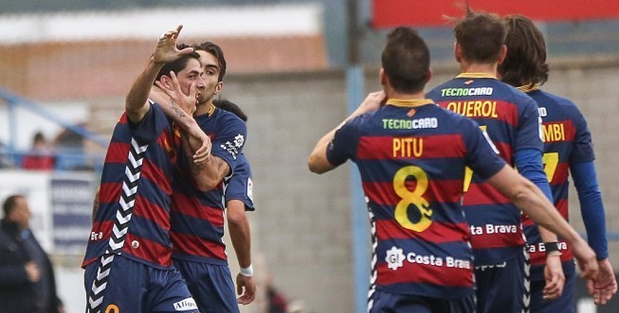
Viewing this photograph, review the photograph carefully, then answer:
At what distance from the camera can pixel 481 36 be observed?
24.6 ft

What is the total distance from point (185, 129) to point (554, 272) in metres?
2.04

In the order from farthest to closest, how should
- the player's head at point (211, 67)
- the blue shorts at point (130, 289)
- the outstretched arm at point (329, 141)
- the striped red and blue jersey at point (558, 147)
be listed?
the player's head at point (211, 67), the striped red and blue jersey at point (558, 147), the blue shorts at point (130, 289), the outstretched arm at point (329, 141)

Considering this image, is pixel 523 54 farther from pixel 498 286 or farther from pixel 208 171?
pixel 208 171

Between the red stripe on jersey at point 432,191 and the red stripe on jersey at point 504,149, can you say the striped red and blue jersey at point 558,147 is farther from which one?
the red stripe on jersey at point 432,191

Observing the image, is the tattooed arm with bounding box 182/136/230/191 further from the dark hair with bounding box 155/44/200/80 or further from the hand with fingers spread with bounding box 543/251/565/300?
the hand with fingers spread with bounding box 543/251/565/300

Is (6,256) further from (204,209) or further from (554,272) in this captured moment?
(554,272)

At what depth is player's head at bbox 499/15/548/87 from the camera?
798cm

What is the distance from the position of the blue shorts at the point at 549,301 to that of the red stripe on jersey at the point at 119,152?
7.62 ft

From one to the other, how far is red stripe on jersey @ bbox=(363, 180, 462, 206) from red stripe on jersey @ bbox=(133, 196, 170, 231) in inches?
52.6

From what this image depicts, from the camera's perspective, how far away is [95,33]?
1471 inches

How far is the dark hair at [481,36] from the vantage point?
24.6ft

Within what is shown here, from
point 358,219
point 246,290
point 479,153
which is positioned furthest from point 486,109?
point 358,219

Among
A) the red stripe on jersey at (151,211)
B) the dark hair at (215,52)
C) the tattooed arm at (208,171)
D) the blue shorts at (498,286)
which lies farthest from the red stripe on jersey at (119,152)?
the blue shorts at (498,286)

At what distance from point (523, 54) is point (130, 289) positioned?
97.1 inches
